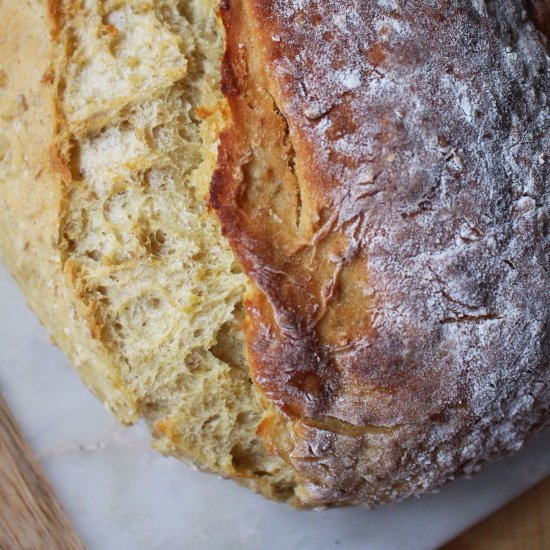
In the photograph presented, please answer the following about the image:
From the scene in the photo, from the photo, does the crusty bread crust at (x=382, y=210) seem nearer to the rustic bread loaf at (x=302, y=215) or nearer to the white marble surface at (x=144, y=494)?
the rustic bread loaf at (x=302, y=215)

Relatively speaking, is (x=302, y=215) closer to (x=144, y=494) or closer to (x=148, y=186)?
(x=148, y=186)

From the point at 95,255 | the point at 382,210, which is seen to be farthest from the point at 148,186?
the point at 382,210

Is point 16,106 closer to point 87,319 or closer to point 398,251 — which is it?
point 87,319

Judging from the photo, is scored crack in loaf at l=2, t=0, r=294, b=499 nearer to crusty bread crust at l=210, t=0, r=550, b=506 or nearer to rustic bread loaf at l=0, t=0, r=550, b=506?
rustic bread loaf at l=0, t=0, r=550, b=506

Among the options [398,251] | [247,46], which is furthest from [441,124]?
[247,46]

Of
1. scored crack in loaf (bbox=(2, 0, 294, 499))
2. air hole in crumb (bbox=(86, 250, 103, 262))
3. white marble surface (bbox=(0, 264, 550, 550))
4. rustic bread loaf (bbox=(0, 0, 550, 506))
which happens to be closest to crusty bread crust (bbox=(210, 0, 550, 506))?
rustic bread loaf (bbox=(0, 0, 550, 506))

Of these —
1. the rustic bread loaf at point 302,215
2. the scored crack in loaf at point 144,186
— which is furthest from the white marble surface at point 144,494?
the scored crack in loaf at point 144,186
